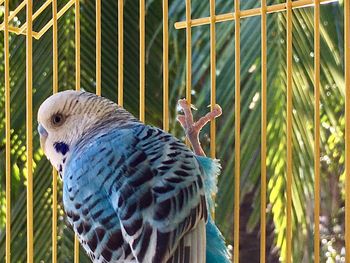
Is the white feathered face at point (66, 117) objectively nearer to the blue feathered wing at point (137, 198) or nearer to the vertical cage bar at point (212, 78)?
the blue feathered wing at point (137, 198)

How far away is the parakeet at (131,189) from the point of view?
3.00 ft

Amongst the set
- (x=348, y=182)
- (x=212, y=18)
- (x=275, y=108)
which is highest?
(x=212, y=18)

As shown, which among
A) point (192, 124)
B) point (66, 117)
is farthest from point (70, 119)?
point (192, 124)

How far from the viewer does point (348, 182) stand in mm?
982

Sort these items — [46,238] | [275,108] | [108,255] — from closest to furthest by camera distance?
[108,255]
[275,108]
[46,238]

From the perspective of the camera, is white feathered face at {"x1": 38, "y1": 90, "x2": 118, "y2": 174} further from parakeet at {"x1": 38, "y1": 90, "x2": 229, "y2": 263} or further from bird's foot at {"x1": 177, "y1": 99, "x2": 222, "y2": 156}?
bird's foot at {"x1": 177, "y1": 99, "x2": 222, "y2": 156}

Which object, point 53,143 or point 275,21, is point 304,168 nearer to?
point 275,21

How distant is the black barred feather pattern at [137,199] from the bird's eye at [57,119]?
8 centimetres

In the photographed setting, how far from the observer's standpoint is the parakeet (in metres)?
0.91

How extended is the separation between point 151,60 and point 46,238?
564mm

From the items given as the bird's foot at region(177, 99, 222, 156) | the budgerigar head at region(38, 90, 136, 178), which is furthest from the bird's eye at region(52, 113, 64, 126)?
the bird's foot at region(177, 99, 222, 156)

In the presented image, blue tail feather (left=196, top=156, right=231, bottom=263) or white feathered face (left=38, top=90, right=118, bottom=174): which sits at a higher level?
white feathered face (left=38, top=90, right=118, bottom=174)

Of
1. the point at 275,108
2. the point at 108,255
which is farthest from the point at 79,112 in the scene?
the point at 275,108

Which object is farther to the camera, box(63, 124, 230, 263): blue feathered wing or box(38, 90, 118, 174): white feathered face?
box(38, 90, 118, 174): white feathered face
